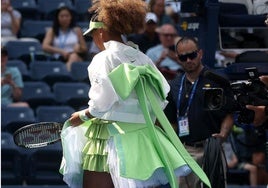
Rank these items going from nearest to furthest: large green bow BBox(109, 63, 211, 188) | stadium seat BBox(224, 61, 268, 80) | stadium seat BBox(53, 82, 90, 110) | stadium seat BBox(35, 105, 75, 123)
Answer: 1. large green bow BBox(109, 63, 211, 188)
2. stadium seat BBox(224, 61, 268, 80)
3. stadium seat BBox(35, 105, 75, 123)
4. stadium seat BBox(53, 82, 90, 110)

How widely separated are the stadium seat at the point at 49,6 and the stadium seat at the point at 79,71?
1.46m

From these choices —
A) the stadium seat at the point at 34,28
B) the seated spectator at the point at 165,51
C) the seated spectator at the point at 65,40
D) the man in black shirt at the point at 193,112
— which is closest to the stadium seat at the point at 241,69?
the man in black shirt at the point at 193,112

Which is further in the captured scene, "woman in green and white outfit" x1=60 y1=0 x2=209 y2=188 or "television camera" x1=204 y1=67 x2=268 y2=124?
"television camera" x1=204 y1=67 x2=268 y2=124

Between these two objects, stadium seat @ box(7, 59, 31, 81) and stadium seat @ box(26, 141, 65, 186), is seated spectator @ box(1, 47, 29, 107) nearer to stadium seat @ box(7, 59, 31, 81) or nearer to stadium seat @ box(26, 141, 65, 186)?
stadium seat @ box(7, 59, 31, 81)

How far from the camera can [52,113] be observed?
1007cm

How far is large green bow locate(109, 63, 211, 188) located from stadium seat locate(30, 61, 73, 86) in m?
5.08

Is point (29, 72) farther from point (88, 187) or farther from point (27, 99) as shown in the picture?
point (88, 187)

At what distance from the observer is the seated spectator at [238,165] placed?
9547 millimetres

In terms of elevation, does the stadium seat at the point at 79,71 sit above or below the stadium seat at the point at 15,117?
above

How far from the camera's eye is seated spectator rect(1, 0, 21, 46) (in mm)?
11406

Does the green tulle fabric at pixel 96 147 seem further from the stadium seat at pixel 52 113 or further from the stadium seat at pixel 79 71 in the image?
the stadium seat at pixel 79 71

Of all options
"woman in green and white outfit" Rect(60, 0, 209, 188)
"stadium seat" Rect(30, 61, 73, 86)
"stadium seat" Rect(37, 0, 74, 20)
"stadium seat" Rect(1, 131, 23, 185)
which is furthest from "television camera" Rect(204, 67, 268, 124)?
"stadium seat" Rect(37, 0, 74, 20)

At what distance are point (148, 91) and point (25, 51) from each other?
5.75 metres

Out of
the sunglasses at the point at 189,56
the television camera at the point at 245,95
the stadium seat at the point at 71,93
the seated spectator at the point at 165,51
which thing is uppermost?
the sunglasses at the point at 189,56
